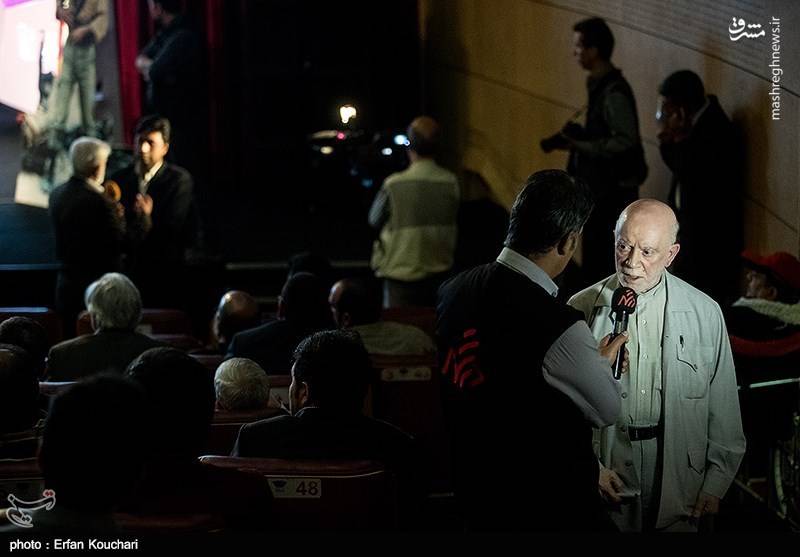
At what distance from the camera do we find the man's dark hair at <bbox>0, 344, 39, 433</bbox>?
2852 millimetres

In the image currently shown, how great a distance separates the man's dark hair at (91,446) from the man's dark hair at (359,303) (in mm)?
2428

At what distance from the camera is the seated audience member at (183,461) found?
2.26 m

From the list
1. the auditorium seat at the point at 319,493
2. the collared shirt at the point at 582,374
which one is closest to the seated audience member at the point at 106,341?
the auditorium seat at the point at 319,493

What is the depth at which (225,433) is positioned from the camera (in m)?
3.33

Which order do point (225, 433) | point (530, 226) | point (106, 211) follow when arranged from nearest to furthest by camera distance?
point (530, 226) < point (225, 433) < point (106, 211)

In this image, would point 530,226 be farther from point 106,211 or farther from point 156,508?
point 106,211

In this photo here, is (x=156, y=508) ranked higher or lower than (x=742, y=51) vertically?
lower

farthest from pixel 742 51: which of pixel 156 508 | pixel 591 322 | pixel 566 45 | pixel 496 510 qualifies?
pixel 156 508

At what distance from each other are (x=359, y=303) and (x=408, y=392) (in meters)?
0.41

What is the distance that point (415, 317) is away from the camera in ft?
16.6

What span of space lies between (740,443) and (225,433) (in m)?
1.33

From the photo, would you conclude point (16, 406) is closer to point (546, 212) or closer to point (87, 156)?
point (546, 212)

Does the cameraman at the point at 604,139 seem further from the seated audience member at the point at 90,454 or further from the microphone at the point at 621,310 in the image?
the seated audience member at the point at 90,454

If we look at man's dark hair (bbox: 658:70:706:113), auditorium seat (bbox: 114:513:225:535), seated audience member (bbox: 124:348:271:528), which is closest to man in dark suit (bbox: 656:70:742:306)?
man's dark hair (bbox: 658:70:706:113)
